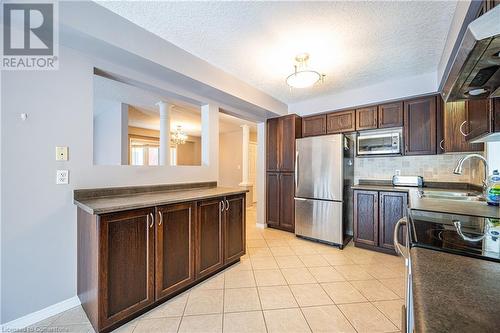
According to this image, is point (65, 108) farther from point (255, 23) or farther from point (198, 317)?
point (198, 317)

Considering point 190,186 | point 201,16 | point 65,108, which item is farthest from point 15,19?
point 190,186

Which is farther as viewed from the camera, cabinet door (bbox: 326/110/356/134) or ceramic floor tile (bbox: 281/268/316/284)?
cabinet door (bbox: 326/110/356/134)

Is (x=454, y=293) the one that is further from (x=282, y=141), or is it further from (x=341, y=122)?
(x=282, y=141)

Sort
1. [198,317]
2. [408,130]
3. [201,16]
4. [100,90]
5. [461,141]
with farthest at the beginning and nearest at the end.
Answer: [100,90]
[408,130]
[461,141]
[201,16]
[198,317]

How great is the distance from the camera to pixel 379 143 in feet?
10.3

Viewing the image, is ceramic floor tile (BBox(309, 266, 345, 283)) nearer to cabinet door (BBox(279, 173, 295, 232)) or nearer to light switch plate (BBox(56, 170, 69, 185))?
cabinet door (BBox(279, 173, 295, 232))

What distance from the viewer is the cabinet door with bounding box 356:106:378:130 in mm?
3154

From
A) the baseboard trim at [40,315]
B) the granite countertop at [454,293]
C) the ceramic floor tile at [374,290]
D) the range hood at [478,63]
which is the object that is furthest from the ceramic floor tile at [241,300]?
the range hood at [478,63]

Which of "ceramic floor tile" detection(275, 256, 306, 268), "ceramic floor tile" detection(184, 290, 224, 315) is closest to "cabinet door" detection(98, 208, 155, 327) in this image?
"ceramic floor tile" detection(184, 290, 224, 315)

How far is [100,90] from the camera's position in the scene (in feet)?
10.8

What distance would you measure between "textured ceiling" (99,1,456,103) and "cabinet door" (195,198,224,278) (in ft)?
5.44

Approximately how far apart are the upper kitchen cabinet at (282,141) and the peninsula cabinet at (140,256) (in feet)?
6.16

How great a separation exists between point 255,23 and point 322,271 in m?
2.66

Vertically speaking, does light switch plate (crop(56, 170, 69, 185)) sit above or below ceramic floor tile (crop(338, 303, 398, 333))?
above
